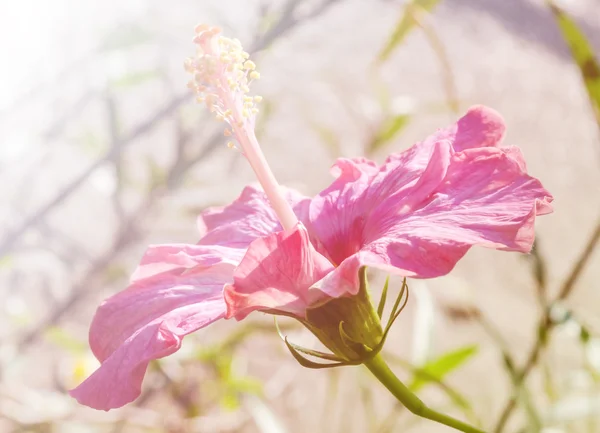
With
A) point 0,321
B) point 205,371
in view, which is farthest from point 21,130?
point 205,371

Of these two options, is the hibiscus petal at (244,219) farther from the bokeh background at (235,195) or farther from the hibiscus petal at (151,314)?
the bokeh background at (235,195)

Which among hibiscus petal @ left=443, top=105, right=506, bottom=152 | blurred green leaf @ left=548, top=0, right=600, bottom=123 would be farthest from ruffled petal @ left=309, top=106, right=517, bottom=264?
blurred green leaf @ left=548, top=0, right=600, bottom=123

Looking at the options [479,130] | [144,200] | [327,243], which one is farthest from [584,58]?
[144,200]

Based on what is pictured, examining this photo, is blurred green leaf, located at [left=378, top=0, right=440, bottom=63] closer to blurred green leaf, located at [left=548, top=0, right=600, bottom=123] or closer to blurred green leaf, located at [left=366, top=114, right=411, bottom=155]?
blurred green leaf, located at [left=548, top=0, right=600, bottom=123]

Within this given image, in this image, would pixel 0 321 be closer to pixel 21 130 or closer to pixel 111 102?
pixel 21 130

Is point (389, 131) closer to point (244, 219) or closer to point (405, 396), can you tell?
point (244, 219)

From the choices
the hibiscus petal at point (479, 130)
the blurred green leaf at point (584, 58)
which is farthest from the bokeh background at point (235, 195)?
the hibiscus petal at point (479, 130)
